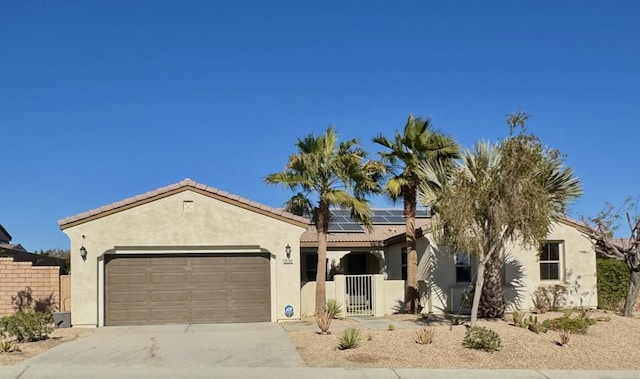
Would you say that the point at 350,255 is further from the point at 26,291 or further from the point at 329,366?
the point at 329,366

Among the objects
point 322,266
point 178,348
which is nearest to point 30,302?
point 178,348

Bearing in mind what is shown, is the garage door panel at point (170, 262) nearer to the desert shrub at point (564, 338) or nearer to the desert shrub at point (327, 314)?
the desert shrub at point (327, 314)

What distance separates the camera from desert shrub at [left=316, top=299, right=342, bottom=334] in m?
14.9

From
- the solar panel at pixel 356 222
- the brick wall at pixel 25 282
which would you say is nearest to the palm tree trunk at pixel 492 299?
the solar panel at pixel 356 222

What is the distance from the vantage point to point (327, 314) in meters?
15.4

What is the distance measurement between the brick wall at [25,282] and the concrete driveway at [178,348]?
2641 mm

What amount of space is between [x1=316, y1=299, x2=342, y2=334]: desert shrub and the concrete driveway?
882 mm

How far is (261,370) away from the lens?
1139 cm

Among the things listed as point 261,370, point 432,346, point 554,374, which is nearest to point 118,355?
point 261,370

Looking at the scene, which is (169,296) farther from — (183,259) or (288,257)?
(288,257)

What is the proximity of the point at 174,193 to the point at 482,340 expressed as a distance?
9772mm

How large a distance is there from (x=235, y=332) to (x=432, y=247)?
8029 mm

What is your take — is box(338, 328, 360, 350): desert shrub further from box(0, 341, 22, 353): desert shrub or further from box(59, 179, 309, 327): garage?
box(0, 341, 22, 353): desert shrub

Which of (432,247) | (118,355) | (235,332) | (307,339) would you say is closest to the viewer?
(118,355)
